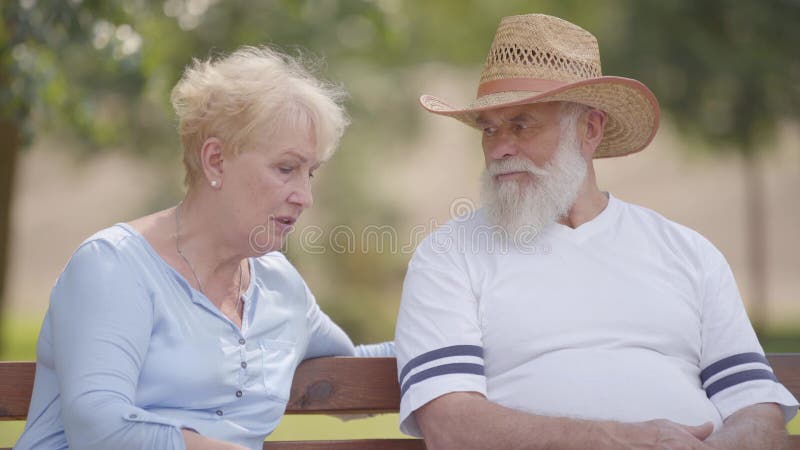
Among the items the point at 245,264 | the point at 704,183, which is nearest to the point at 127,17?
the point at 245,264

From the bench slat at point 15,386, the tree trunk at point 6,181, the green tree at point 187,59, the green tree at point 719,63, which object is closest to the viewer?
the bench slat at point 15,386

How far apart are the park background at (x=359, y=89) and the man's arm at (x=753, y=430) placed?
4.22ft

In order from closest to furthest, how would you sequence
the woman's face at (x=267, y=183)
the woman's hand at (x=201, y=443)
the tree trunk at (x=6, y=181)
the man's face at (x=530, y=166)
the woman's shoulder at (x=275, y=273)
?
the woman's hand at (x=201, y=443)
the woman's face at (x=267, y=183)
the woman's shoulder at (x=275, y=273)
the man's face at (x=530, y=166)
the tree trunk at (x=6, y=181)

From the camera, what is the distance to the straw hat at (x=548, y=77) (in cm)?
329

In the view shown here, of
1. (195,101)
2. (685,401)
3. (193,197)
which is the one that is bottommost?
(685,401)

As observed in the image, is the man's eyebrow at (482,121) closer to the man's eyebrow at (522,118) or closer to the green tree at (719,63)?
the man's eyebrow at (522,118)

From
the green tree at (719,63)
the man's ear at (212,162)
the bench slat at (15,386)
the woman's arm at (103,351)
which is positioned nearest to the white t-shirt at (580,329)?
the man's ear at (212,162)

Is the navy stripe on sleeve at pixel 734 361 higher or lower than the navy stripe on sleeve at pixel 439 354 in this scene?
lower

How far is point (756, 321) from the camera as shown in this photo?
56.0 ft

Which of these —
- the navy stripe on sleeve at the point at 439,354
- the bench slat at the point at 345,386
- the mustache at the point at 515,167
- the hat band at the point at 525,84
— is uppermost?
the hat band at the point at 525,84

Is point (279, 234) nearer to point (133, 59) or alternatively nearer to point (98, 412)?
point (98, 412)

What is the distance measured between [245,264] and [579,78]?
126 cm

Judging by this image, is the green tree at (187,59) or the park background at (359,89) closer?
the green tree at (187,59)

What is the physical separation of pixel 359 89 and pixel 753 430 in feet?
40.1
